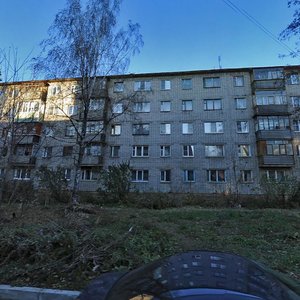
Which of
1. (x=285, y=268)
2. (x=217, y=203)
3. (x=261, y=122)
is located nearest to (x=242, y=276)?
(x=285, y=268)

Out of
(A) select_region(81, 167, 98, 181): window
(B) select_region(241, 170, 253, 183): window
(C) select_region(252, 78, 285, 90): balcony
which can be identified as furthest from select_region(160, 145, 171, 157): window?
(C) select_region(252, 78, 285, 90): balcony

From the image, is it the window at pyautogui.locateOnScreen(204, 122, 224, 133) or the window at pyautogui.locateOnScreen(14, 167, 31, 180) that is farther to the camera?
the window at pyautogui.locateOnScreen(204, 122, 224, 133)

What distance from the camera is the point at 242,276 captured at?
6.88 feet

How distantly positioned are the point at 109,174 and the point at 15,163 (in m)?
9.63

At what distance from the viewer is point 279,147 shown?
102ft

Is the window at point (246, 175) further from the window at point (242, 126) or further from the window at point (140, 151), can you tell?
the window at point (140, 151)

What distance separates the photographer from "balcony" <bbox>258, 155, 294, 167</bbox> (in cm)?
3033

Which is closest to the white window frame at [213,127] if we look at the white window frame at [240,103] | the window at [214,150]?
the window at [214,150]

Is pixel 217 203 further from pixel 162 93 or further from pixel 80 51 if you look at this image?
pixel 162 93

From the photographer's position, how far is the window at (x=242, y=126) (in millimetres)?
32725

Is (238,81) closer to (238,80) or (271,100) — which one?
(238,80)

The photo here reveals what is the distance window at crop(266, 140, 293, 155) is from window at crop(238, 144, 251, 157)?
198cm

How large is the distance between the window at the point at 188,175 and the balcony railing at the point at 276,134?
27.0ft

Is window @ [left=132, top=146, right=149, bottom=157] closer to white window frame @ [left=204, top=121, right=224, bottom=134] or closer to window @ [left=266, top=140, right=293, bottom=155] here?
white window frame @ [left=204, top=121, right=224, bottom=134]
